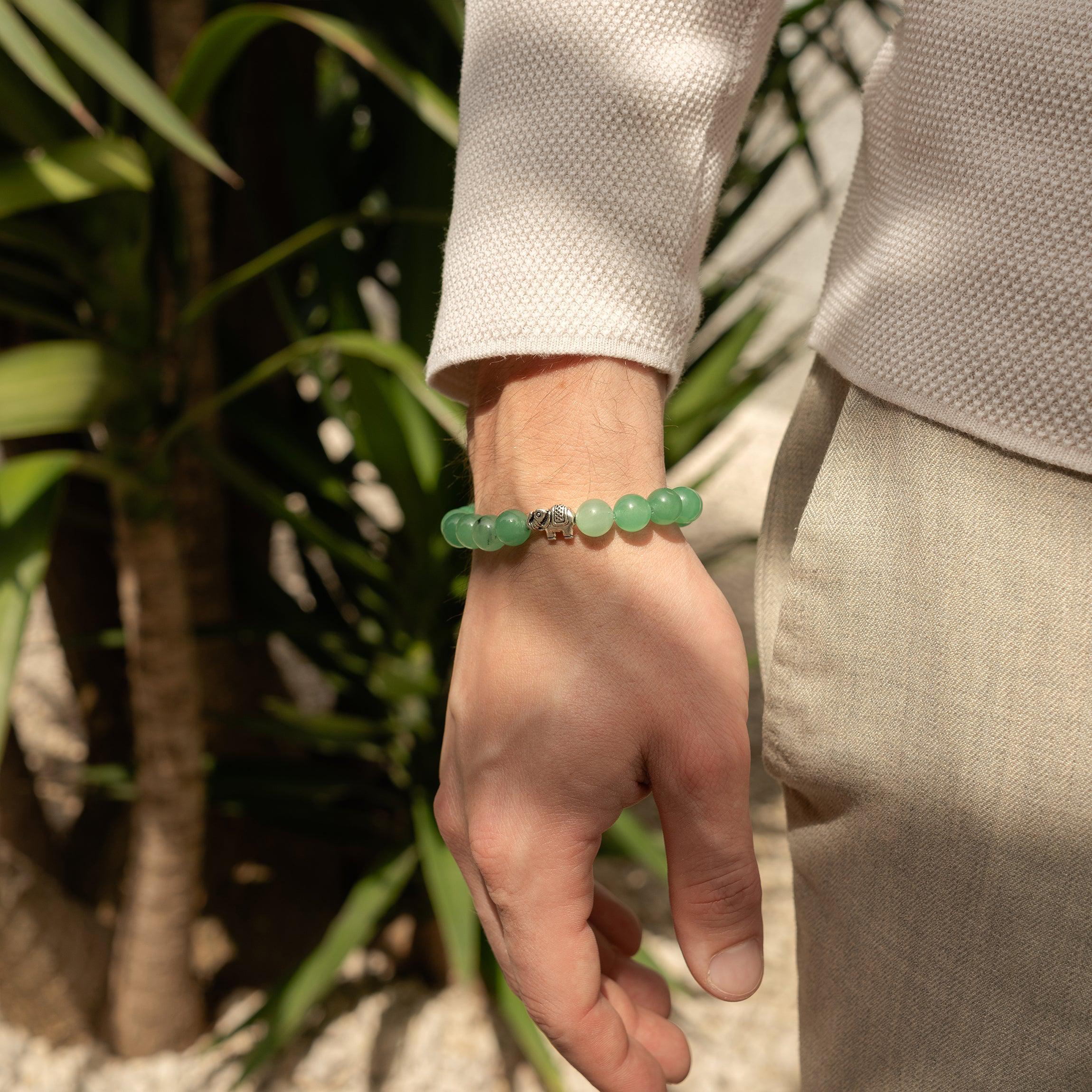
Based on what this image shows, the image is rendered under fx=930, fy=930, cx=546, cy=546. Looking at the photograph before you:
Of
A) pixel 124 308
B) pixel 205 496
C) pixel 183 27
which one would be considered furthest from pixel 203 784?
pixel 183 27

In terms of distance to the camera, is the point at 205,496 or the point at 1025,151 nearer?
the point at 1025,151

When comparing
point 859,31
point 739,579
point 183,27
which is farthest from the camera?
point 859,31

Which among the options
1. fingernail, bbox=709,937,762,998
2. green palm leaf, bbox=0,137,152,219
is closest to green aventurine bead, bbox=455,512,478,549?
fingernail, bbox=709,937,762,998

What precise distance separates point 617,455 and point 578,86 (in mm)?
167

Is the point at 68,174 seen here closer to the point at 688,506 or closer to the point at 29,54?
the point at 29,54

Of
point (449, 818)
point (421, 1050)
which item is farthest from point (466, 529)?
point (421, 1050)

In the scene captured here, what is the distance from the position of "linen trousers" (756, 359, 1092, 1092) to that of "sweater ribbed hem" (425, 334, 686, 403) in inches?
3.6

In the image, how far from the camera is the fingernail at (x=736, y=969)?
1.38 feet

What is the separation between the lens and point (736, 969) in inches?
16.7

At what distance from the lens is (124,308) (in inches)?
36.0

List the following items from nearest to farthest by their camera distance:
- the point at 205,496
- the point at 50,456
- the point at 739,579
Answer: the point at 50,456 → the point at 205,496 → the point at 739,579

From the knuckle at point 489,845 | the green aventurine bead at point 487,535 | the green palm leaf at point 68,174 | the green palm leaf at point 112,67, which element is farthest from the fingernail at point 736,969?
the green palm leaf at point 68,174

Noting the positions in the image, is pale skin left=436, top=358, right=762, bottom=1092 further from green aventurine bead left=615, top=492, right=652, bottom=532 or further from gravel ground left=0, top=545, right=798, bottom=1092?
gravel ground left=0, top=545, right=798, bottom=1092

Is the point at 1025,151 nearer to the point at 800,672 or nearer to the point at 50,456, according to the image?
the point at 800,672
